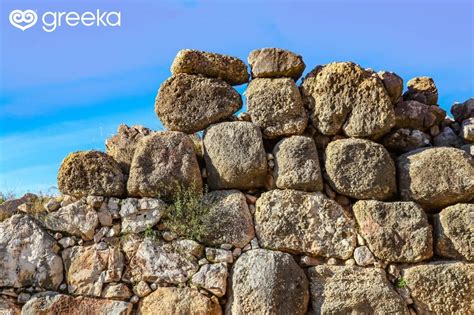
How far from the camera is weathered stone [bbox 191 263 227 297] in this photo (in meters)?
4.71

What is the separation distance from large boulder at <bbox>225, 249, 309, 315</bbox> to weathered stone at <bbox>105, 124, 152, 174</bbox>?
1.55 metres

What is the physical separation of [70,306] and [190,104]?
2204 mm

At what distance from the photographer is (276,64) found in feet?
17.7

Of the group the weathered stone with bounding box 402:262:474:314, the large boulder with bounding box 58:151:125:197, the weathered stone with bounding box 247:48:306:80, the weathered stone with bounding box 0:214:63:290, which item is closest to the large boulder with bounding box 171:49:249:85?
the weathered stone with bounding box 247:48:306:80

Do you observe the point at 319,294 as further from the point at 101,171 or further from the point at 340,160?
the point at 101,171

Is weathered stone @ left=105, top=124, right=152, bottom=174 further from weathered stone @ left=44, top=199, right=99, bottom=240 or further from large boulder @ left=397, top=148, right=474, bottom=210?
large boulder @ left=397, top=148, right=474, bottom=210

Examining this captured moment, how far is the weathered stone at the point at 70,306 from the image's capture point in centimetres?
463

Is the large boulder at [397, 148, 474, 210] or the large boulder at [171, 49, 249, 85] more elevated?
the large boulder at [171, 49, 249, 85]

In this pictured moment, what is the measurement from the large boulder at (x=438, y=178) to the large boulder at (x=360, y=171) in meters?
0.16

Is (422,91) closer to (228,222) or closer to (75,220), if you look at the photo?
(228,222)

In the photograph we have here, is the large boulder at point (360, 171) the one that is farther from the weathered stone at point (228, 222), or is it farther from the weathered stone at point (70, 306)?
the weathered stone at point (70, 306)

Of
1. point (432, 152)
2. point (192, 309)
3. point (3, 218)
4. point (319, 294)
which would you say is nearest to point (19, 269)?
point (3, 218)

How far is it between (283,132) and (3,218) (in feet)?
9.31

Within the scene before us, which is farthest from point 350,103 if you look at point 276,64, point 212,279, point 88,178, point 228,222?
point 88,178
